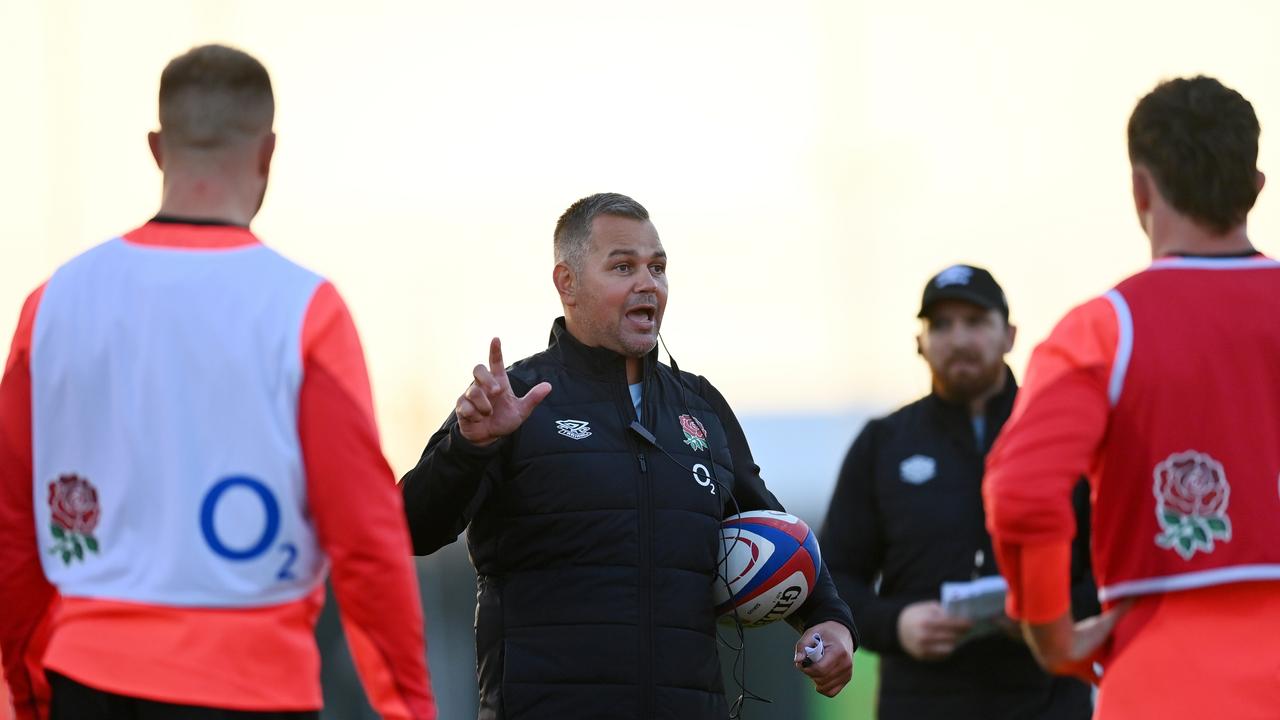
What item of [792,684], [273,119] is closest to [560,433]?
[273,119]

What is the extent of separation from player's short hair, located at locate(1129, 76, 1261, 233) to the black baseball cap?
224cm

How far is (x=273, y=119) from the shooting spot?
3.70 metres

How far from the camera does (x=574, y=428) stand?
4.95 metres

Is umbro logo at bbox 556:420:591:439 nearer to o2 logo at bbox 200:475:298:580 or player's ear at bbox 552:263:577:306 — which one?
player's ear at bbox 552:263:577:306

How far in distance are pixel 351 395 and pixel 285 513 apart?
252mm

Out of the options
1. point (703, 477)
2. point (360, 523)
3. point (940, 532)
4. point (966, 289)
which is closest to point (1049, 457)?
point (360, 523)

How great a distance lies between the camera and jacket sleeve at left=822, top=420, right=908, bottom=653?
6.14m

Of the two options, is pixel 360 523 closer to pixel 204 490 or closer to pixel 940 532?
pixel 204 490

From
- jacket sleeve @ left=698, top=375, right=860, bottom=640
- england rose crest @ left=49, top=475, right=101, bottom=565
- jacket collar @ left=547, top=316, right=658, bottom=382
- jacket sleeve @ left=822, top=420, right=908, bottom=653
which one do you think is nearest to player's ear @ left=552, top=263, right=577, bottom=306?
jacket collar @ left=547, top=316, right=658, bottom=382

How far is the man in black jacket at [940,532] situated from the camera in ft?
19.1

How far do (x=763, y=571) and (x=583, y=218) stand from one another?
120 centimetres

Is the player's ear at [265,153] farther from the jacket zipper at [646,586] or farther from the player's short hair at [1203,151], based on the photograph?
the player's short hair at [1203,151]

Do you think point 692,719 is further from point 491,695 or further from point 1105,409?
point 1105,409

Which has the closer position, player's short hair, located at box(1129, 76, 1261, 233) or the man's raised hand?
player's short hair, located at box(1129, 76, 1261, 233)
